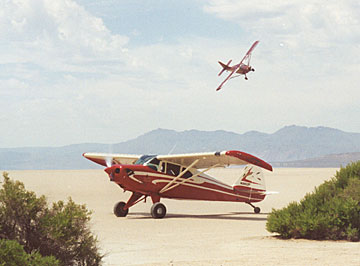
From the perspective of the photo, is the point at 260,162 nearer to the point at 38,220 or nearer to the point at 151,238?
A: the point at 151,238

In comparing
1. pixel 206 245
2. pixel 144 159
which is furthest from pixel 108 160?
pixel 206 245

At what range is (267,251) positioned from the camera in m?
11.3

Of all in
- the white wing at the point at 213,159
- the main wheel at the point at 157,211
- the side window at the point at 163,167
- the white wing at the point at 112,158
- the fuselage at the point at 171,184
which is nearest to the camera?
the white wing at the point at 213,159

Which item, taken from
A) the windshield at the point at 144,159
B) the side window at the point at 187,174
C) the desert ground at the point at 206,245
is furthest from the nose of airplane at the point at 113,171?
the side window at the point at 187,174

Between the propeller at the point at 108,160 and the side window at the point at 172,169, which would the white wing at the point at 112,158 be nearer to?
the propeller at the point at 108,160

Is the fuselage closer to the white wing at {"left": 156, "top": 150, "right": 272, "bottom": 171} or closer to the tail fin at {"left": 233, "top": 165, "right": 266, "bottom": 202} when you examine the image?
the tail fin at {"left": 233, "top": 165, "right": 266, "bottom": 202}

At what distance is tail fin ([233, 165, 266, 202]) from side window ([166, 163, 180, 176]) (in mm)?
2424

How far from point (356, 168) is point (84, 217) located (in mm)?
8892

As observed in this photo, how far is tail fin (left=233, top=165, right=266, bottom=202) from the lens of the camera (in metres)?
22.7

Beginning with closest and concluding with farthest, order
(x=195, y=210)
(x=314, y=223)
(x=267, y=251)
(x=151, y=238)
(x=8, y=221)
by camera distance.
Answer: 1. (x=8, y=221)
2. (x=267, y=251)
3. (x=314, y=223)
4. (x=151, y=238)
5. (x=195, y=210)

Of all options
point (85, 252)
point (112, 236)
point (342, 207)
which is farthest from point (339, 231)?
point (85, 252)

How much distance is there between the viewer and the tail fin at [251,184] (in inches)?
894

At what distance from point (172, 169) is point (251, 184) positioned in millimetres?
3405

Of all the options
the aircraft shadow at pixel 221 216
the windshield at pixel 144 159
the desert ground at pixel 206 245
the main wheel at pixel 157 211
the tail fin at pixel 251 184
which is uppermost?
the windshield at pixel 144 159
